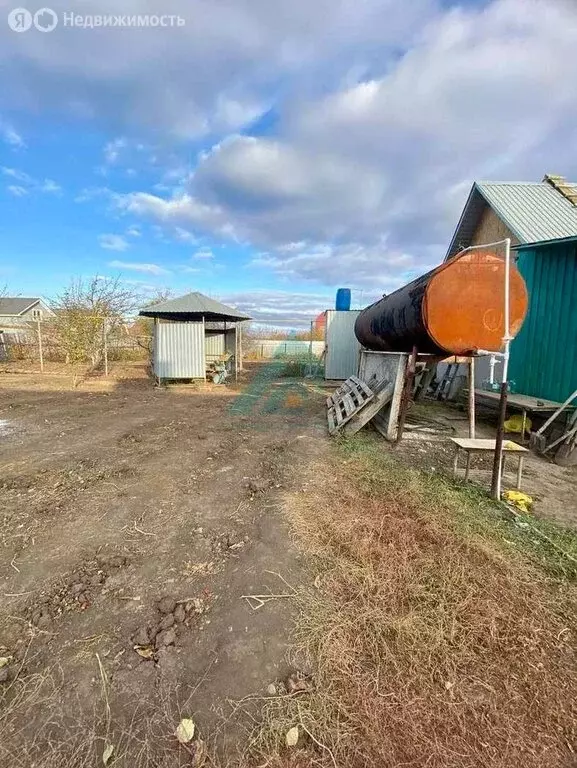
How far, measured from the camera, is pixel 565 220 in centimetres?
830

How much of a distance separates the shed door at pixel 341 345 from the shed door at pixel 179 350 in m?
4.56

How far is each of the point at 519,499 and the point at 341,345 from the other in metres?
10.00

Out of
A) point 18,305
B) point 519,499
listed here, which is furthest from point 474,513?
point 18,305

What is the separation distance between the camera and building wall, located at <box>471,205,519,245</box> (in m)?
9.02

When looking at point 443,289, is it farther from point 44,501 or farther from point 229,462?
point 44,501

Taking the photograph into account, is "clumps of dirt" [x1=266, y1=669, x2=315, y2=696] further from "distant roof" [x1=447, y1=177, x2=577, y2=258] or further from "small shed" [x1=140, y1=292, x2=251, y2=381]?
"small shed" [x1=140, y1=292, x2=251, y2=381]

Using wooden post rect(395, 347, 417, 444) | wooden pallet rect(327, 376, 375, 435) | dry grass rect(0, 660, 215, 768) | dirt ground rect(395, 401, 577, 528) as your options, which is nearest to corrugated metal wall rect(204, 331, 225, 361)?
wooden pallet rect(327, 376, 375, 435)

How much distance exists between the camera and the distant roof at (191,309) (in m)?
11.6

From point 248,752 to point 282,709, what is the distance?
20cm

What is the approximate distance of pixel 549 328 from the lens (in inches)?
263

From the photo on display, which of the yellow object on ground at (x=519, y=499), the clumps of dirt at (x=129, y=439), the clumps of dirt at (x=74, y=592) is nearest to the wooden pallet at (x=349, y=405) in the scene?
the yellow object on ground at (x=519, y=499)

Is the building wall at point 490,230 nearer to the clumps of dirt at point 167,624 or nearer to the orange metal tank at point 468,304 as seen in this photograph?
the orange metal tank at point 468,304

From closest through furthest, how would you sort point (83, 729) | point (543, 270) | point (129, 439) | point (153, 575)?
point (83, 729) < point (153, 575) < point (129, 439) < point (543, 270)

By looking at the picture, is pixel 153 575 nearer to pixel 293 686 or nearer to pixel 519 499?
pixel 293 686
